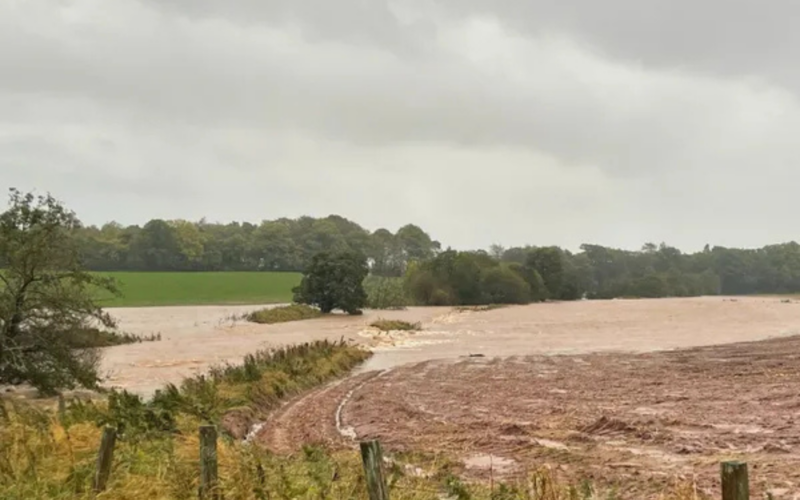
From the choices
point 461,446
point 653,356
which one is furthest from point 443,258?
point 461,446

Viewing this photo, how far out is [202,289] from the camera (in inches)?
4117

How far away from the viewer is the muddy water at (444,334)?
1378 inches

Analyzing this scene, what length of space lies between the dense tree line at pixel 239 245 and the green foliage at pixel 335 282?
2846 cm

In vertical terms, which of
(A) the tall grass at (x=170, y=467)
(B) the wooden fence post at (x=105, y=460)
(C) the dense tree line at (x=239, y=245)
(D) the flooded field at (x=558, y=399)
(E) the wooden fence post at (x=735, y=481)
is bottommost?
(D) the flooded field at (x=558, y=399)

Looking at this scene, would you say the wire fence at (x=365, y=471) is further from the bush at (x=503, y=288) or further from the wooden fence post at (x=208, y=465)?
the bush at (x=503, y=288)

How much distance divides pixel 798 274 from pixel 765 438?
526 feet

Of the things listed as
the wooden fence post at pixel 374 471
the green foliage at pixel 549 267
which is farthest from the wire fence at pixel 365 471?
the green foliage at pixel 549 267

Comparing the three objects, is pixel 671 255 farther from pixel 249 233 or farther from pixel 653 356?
pixel 653 356

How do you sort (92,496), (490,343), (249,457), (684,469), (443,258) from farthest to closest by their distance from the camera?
(443,258) < (490,343) < (684,469) < (249,457) < (92,496)

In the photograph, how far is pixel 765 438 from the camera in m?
13.9

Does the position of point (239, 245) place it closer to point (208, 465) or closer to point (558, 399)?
point (558, 399)

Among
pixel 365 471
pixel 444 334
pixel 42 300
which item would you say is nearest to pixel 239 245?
pixel 444 334

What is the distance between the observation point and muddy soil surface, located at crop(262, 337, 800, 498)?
38.8ft

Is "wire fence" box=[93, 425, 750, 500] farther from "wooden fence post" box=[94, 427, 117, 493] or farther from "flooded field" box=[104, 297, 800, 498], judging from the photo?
"flooded field" box=[104, 297, 800, 498]
